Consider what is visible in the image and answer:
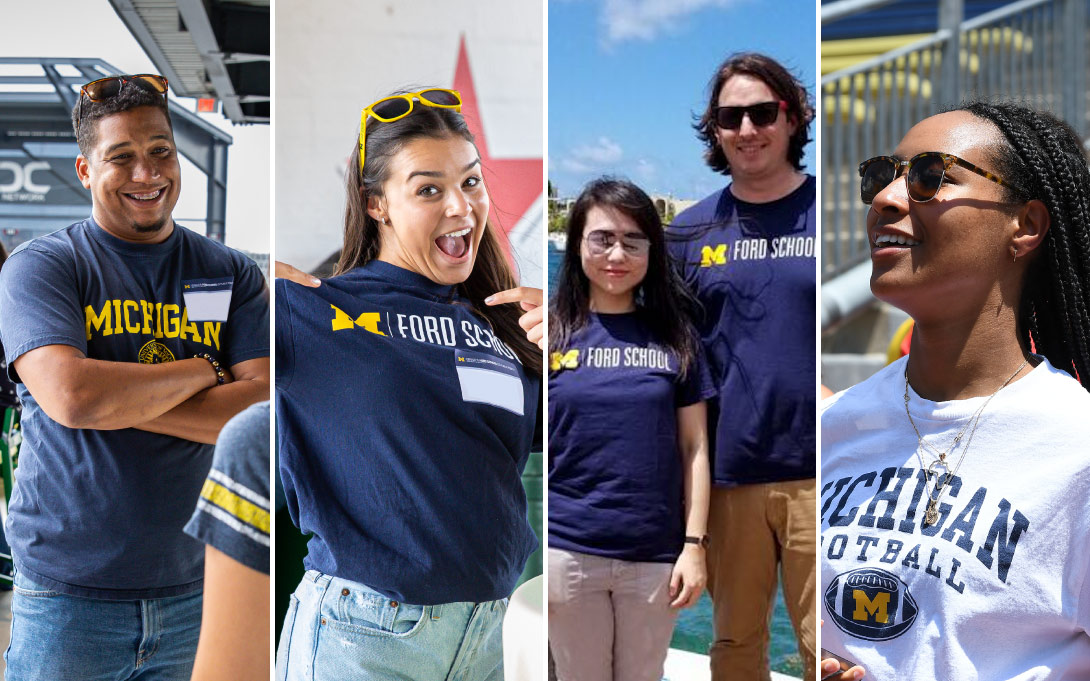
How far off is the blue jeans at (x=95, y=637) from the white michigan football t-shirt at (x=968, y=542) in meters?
1.65

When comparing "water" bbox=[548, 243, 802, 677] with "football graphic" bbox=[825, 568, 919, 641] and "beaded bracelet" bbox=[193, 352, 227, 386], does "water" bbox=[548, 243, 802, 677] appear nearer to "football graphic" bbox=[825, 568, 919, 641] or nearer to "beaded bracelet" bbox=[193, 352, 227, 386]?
"football graphic" bbox=[825, 568, 919, 641]

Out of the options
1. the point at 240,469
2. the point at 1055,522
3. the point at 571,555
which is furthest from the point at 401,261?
the point at 1055,522

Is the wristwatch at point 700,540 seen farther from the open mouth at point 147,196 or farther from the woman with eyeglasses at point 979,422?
the open mouth at point 147,196

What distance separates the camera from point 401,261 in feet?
8.45

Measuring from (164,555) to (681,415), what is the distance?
138 cm

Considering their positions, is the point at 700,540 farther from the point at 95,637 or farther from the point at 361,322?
the point at 95,637

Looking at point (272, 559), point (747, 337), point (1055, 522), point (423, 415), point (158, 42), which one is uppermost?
point (158, 42)

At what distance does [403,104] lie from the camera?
2.55 metres

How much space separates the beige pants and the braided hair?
1.01m

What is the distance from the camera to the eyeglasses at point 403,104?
2.55 m

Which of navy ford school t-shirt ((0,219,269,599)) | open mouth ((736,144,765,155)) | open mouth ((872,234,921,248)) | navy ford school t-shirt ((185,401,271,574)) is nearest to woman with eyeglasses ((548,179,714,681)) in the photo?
open mouth ((736,144,765,155))

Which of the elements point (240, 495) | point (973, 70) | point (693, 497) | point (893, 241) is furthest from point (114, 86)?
point (973, 70)

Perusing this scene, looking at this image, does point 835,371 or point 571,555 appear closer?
point 571,555

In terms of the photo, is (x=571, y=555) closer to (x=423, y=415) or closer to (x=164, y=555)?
(x=423, y=415)
